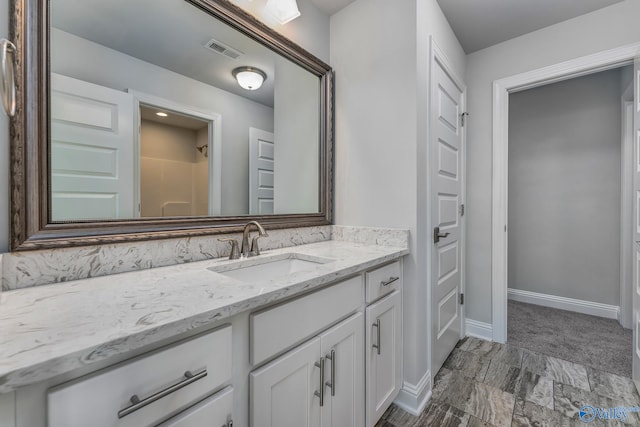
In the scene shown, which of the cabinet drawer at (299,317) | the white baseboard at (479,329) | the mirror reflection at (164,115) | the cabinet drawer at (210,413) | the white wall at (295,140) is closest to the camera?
the cabinet drawer at (210,413)

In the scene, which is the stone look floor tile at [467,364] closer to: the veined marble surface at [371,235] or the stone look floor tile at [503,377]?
the stone look floor tile at [503,377]

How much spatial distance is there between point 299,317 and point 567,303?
3280 millimetres

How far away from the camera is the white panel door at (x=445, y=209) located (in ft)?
5.52

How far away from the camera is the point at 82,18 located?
0.93 m

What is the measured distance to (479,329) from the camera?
229cm

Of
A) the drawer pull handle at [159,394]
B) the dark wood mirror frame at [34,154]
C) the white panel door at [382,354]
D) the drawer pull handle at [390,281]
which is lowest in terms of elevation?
the white panel door at [382,354]

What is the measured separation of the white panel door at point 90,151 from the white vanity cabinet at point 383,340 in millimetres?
1047

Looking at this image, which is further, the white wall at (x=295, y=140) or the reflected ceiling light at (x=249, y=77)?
the white wall at (x=295, y=140)

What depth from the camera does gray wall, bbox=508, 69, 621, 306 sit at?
2617 mm

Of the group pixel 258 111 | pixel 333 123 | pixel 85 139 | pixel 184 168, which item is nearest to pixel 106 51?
pixel 85 139

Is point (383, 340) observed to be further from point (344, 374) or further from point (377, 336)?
point (344, 374)

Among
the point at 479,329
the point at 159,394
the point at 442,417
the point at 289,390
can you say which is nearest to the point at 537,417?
the point at 442,417

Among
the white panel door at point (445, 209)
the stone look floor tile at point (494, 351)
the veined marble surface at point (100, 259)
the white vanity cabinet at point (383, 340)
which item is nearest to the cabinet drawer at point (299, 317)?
the white vanity cabinet at point (383, 340)

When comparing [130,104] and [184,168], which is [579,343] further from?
[130,104]
